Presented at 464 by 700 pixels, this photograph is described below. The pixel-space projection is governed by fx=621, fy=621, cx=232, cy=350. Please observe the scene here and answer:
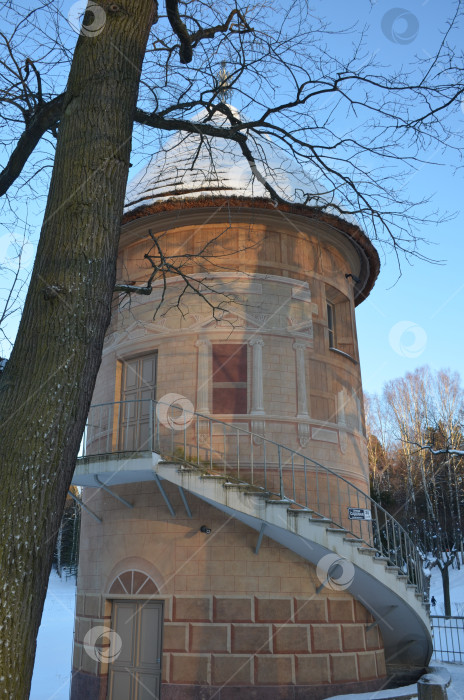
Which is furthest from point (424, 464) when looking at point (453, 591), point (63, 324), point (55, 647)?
point (63, 324)

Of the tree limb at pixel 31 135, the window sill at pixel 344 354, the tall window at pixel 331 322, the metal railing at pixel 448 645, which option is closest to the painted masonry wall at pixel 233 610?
the metal railing at pixel 448 645

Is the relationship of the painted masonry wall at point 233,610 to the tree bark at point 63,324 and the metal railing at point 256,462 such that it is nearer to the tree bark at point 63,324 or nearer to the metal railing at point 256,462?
the metal railing at point 256,462

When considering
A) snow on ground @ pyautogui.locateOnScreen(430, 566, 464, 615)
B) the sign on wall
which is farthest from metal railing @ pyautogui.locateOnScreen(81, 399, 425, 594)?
snow on ground @ pyautogui.locateOnScreen(430, 566, 464, 615)

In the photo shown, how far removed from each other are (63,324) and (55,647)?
22423 millimetres

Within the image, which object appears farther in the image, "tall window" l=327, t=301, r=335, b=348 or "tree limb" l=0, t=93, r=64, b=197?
"tall window" l=327, t=301, r=335, b=348

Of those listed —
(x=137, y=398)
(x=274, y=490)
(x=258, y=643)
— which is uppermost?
(x=137, y=398)

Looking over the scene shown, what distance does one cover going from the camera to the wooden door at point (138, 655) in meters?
10.0

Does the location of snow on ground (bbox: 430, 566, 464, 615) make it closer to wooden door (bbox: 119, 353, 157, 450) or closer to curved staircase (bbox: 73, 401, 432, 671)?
curved staircase (bbox: 73, 401, 432, 671)

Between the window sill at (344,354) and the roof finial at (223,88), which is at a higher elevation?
the roof finial at (223,88)

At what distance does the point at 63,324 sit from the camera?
4000mm

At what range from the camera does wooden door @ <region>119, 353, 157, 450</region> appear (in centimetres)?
1165

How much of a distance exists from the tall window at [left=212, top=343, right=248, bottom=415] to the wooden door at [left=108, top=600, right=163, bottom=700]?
11.5 ft

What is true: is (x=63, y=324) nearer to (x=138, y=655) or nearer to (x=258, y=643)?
(x=258, y=643)

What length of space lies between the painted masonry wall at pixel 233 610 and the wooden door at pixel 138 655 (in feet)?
0.86
